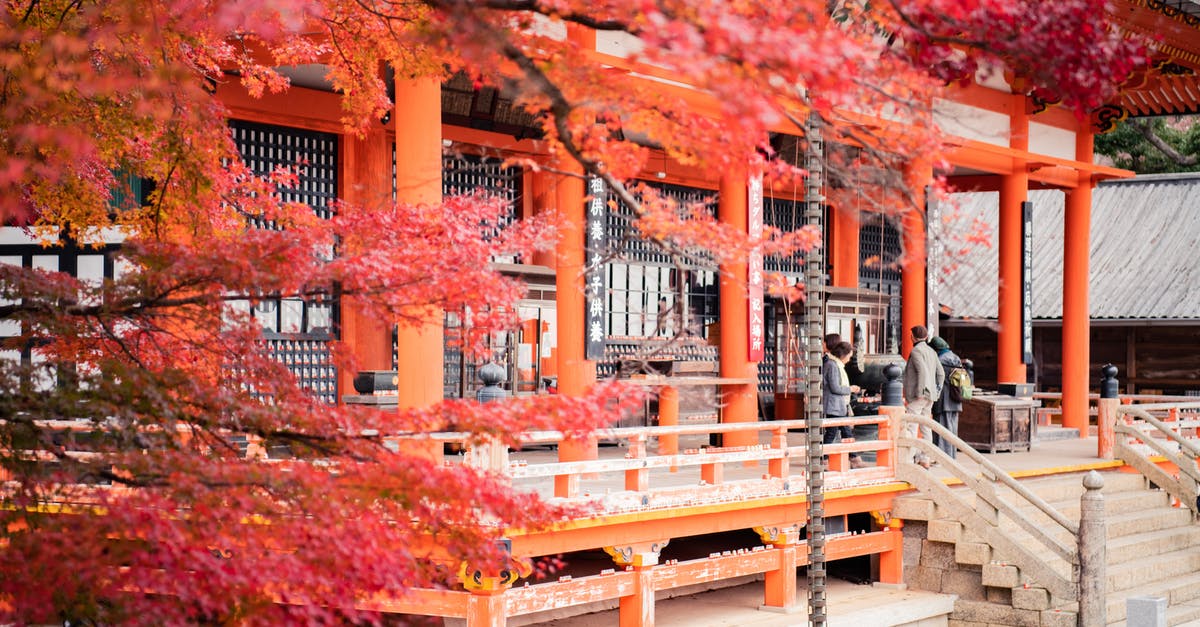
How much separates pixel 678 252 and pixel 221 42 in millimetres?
4622

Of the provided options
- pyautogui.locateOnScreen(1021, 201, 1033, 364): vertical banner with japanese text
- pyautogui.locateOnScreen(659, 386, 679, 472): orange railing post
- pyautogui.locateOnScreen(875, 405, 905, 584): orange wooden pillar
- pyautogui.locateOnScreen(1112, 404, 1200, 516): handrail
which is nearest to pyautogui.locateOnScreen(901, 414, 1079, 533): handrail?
pyautogui.locateOnScreen(875, 405, 905, 584): orange wooden pillar

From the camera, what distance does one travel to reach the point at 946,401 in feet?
47.8

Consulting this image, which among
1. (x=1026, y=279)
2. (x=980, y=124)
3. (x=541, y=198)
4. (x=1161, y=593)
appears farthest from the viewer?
(x=1026, y=279)

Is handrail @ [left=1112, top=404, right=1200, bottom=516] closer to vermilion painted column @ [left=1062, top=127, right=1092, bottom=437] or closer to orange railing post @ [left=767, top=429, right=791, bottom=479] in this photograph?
vermilion painted column @ [left=1062, top=127, right=1092, bottom=437]

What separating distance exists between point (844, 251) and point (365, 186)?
370 inches

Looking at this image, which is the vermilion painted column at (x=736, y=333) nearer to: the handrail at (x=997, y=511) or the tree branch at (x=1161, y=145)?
the handrail at (x=997, y=511)

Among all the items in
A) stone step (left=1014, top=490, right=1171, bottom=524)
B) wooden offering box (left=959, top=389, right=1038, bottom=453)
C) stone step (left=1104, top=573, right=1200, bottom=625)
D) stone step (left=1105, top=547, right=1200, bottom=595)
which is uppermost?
wooden offering box (left=959, top=389, right=1038, bottom=453)

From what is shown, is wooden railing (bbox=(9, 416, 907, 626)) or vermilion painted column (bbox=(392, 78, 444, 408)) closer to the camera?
wooden railing (bbox=(9, 416, 907, 626))

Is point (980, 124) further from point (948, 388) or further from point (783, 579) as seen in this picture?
point (783, 579)

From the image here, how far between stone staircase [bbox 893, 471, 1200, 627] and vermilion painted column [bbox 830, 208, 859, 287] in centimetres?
668

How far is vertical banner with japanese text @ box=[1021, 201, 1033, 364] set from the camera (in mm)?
19031

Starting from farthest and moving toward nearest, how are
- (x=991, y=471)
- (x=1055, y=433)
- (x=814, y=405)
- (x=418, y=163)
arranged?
(x=1055, y=433)
(x=991, y=471)
(x=418, y=163)
(x=814, y=405)

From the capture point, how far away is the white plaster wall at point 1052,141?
19141mm

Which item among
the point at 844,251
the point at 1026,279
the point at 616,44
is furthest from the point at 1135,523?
the point at 844,251
